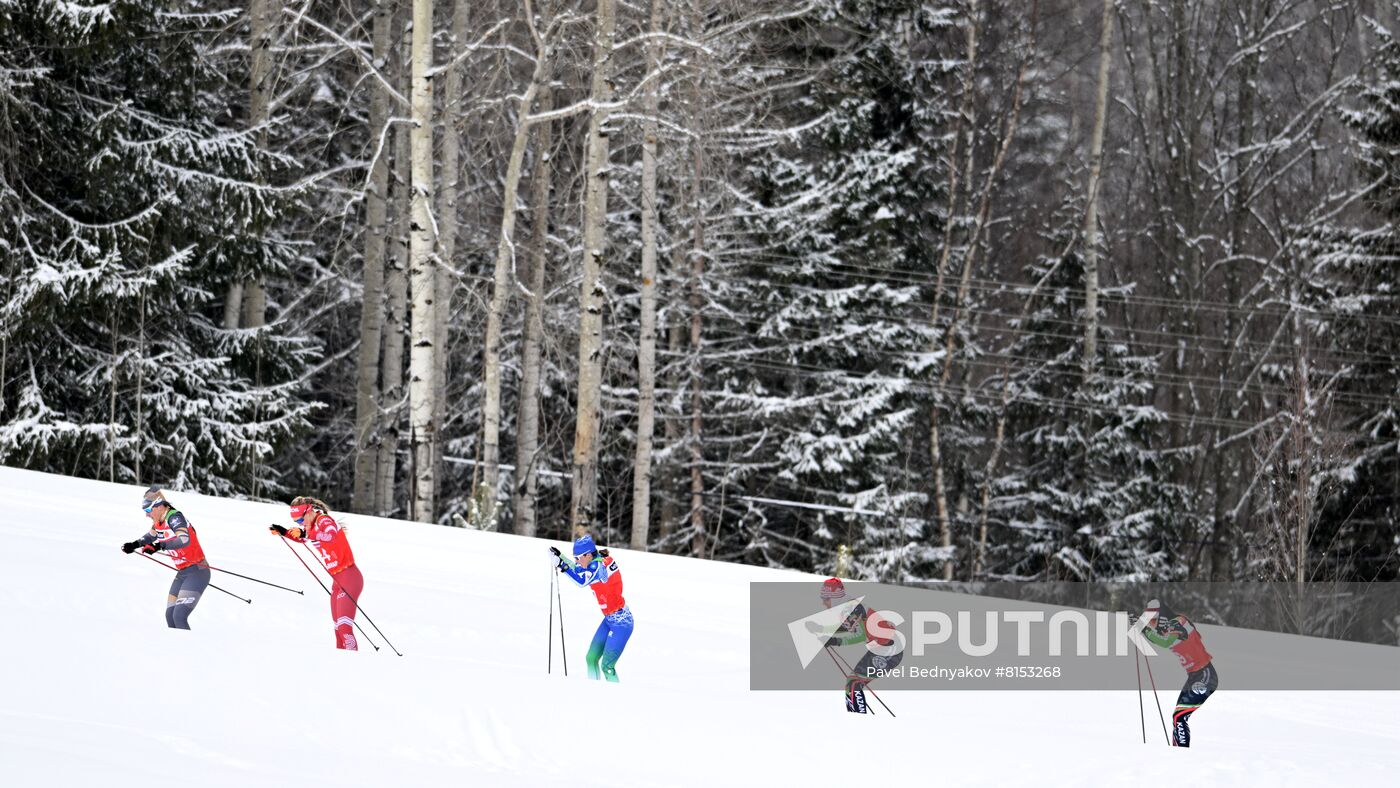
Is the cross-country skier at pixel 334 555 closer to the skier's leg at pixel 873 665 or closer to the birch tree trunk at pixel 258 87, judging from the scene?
the skier's leg at pixel 873 665

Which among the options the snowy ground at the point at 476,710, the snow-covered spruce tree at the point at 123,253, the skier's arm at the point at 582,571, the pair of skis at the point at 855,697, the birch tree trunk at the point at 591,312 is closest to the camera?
the snowy ground at the point at 476,710

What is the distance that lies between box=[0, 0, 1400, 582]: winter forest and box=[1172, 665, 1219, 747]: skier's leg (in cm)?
685

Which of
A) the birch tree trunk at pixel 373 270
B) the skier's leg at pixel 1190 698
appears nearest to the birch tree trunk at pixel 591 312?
the birch tree trunk at pixel 373 270

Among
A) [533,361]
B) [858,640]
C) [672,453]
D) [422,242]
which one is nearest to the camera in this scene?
[858,640]

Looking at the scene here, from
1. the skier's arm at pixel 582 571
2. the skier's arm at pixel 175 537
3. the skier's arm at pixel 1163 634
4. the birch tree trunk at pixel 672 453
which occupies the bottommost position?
the skier's arm at pixel 1163 634

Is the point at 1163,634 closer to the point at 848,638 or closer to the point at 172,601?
the point at 848,638

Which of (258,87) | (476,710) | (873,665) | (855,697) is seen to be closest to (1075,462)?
(855,697)

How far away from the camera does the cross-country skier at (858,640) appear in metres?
8.18

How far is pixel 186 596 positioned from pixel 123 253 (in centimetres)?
851

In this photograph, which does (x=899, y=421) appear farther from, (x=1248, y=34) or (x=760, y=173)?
(x=1248, y=34)

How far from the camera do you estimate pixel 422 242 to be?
13.8 meters

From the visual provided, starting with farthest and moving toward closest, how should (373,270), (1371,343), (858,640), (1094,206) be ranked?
1. (1094,206)
2. (1371,343)
3. (373,270)
4. (858,640)

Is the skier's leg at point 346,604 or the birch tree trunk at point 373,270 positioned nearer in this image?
the skier's leg at point 346,604

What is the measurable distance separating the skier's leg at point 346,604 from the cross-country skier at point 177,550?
0.98 m
